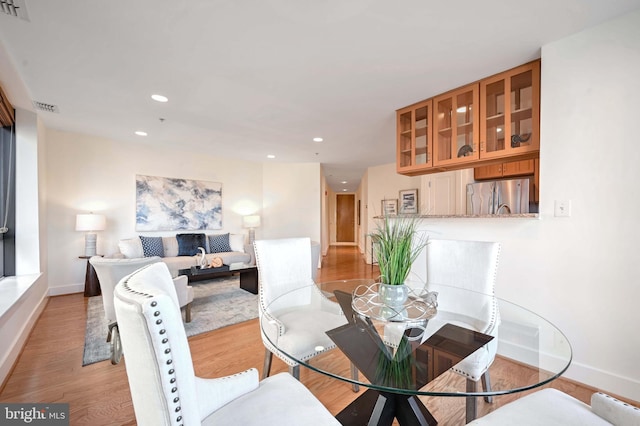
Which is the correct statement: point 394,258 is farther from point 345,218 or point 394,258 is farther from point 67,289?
point 345,218

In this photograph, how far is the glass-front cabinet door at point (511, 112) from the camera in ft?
7.04

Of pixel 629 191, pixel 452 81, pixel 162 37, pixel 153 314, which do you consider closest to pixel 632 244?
pixel 629 191

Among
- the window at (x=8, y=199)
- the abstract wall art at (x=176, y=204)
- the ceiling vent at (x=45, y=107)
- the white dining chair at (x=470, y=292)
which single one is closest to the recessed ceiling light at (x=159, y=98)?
the ceiling vent at (x=45, y=107)

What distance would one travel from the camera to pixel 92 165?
13.8 ft

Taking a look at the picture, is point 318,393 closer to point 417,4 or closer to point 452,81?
point 417,4

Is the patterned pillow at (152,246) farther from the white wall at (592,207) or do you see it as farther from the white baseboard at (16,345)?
the white wall at (592,207)

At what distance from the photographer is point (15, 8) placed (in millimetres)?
1591

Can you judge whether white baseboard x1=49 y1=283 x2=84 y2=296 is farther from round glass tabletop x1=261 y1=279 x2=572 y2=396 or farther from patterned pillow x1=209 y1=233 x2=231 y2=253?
round glass tabletop x1=261 y1=279 x2=572 y2=396

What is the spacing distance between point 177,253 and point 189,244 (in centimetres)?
24

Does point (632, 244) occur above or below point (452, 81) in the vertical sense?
below

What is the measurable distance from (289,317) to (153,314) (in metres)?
1.24

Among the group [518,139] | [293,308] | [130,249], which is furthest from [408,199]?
[130,249]

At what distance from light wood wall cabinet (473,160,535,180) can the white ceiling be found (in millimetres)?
1959

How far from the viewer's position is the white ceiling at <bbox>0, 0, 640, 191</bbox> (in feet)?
5.29
